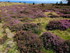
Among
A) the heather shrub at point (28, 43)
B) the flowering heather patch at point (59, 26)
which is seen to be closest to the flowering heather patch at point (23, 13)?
the flowering heather patch at point (59, 26)

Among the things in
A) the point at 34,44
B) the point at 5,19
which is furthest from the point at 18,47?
the point at 5,19

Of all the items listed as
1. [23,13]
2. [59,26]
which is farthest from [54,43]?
[23,13]

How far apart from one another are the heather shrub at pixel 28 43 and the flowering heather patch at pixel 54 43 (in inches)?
28.9

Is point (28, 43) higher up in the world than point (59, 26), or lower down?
lower down

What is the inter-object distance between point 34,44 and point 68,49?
11.4 ft

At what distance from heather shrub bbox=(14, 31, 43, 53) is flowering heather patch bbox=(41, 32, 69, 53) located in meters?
0.73

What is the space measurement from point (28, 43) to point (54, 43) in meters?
2.76

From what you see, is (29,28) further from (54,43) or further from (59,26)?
(54,43)

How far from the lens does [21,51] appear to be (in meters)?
13.5

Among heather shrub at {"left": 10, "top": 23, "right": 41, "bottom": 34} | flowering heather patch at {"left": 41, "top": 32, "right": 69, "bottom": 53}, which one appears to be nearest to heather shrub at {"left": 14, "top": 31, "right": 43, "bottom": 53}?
flowering heather patch at {"left": 41, "top": 32, "right": 69, "bottom": 53}

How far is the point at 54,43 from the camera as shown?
14328mm

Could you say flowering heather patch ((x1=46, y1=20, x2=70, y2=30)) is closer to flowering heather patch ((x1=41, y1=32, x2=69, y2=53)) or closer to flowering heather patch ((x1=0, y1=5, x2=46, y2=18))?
flowering heather patch ((x1=41, y1=32, x2=69, y2=53))

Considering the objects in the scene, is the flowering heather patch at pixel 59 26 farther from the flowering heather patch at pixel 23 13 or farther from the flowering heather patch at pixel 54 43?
the flowering heather patch at pixel 23 13

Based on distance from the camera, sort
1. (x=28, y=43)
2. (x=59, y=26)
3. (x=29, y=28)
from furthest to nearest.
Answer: (x=59, y=26) → (x=29, y=28) → (x=28, y=43)
